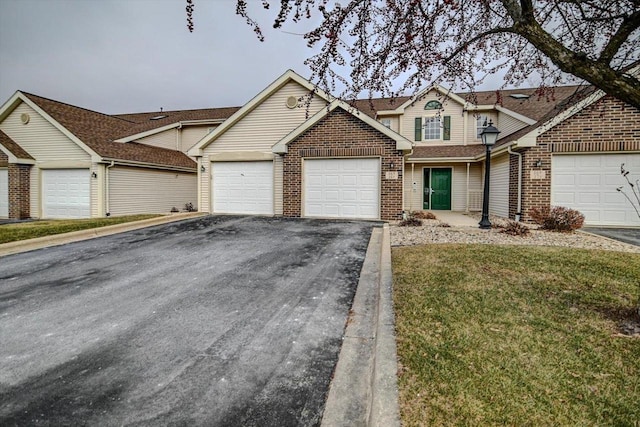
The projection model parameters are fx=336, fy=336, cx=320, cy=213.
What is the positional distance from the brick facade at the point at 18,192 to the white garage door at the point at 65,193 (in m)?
0.70

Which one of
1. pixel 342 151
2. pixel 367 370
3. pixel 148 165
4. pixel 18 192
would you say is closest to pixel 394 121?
pixel 342 151

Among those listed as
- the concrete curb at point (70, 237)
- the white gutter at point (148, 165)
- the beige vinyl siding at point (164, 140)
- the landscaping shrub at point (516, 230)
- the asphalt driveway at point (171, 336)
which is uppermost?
the beige vinyl siding at point (164, 140)

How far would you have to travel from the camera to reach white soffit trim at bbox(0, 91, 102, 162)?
14992 millimetres

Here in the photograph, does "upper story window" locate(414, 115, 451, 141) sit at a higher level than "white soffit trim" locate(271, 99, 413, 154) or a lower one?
higher

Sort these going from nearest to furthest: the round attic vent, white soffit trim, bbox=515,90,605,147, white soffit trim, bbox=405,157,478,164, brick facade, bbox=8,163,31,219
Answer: white soffit trim, bbox=515,90,605,147 → the round attic vent → brick facade, bbox=8,163,31,219 → white soffit trim, bbox=405,157,478,164

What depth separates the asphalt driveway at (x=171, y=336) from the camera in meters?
2.40

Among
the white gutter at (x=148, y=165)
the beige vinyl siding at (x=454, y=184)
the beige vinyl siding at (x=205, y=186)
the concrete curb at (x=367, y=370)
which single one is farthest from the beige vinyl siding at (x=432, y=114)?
the concrete curb at (x=367, y=370)

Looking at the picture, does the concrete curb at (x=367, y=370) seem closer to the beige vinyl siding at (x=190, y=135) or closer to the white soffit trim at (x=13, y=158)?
the white soffit trim at (x=13, y=158)

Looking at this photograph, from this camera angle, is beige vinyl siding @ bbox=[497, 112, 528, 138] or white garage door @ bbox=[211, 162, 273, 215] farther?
beige vinyl siding @ bbox=[497, 112, 528, 138]

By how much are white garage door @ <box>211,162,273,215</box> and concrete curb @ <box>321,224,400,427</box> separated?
10.2m

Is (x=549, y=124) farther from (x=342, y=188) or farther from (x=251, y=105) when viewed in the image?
(x=251, y=105)

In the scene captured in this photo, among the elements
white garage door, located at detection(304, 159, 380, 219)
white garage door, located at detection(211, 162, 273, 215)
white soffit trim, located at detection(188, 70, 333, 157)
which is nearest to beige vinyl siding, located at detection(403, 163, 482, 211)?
white garage door, located at detection(304, 159, 380, 219)

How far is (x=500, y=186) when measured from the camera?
1467 cm

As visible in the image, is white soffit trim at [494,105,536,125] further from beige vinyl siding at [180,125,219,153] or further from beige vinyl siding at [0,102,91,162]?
beige vinyl siding at [0,102,91,162]
